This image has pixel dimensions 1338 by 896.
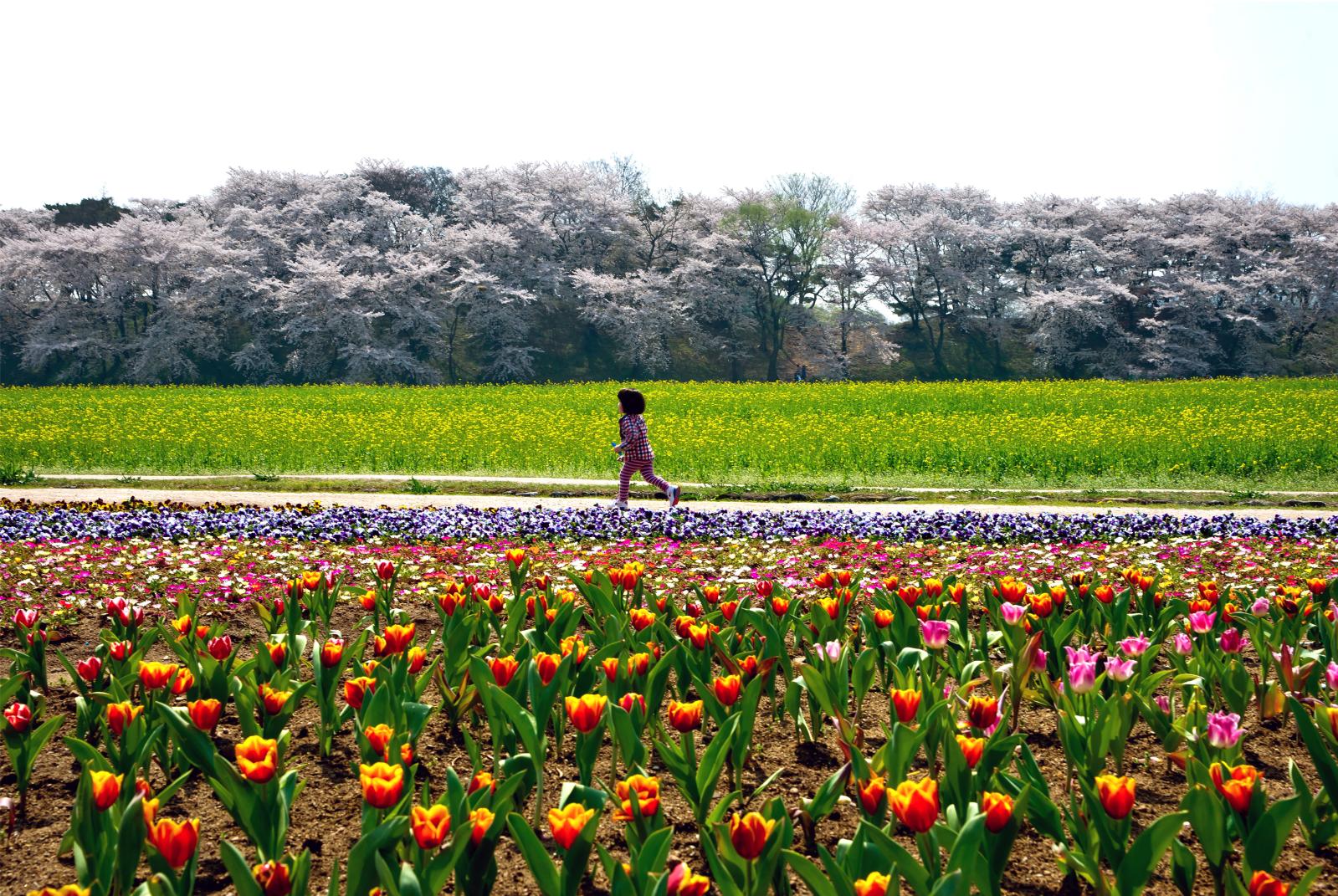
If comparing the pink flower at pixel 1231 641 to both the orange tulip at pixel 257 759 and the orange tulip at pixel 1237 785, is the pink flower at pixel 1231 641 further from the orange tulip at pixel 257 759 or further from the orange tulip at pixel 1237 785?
the orange tulip at pixel 257 759

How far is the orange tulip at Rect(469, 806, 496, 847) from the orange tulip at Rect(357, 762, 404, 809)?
A: 204mm

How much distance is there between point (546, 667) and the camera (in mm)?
3551

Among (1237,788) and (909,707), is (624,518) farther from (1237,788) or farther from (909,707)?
(1237,788)

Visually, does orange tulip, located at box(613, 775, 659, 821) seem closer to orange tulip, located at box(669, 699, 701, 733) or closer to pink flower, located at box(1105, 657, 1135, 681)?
orange tulip, located at box(669, 699, 701, 733)

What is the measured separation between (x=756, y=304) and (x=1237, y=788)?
192 feet

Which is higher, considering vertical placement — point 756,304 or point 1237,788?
point 756,304

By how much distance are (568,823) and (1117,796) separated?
51.0 inches

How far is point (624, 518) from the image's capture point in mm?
10188

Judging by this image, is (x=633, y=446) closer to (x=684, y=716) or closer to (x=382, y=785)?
(x=684, y=716)

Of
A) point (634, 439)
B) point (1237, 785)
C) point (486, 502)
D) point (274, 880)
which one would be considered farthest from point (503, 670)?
point (486, 502)

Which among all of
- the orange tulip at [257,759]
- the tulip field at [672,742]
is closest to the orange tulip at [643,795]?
the tulip field at [672,742]

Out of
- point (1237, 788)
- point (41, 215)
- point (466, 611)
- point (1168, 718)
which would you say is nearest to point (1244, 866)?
point (1237, 788)

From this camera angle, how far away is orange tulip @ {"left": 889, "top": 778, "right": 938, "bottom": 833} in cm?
229

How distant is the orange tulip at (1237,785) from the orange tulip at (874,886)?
105 centimetres
